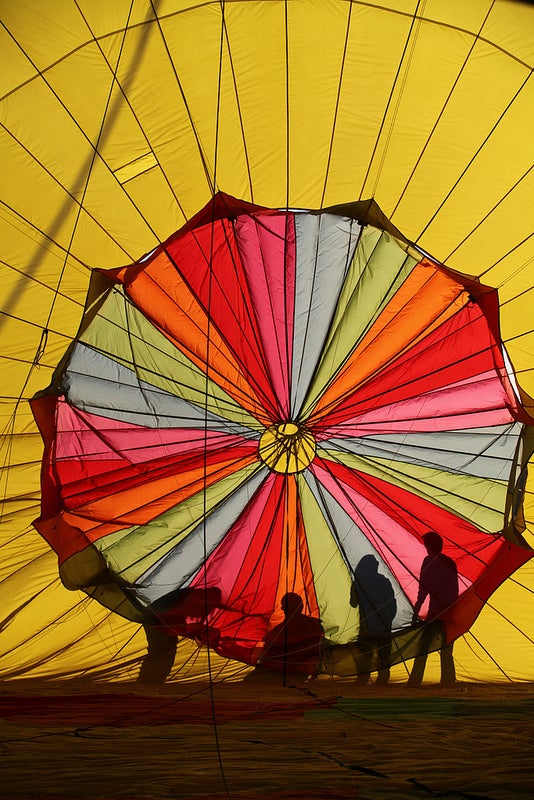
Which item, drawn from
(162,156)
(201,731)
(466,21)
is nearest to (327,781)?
(201,731)

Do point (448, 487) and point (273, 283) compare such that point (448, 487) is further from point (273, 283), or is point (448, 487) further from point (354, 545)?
point (273, 283)

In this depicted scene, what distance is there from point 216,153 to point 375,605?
1975 mm

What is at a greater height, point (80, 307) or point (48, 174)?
point (48, 174)

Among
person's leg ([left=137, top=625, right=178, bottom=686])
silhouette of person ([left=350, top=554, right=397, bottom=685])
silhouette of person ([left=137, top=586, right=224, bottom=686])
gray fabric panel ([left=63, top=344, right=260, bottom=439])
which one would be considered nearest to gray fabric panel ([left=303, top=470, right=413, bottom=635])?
silhouette of person ([left=350, top=554, right=397, bottom=685])

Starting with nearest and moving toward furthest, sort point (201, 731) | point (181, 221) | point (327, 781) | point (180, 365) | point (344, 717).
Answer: point (327, 781) → point (201, 731) → point (344, 717) → point (181, 221) → point (180, 365)

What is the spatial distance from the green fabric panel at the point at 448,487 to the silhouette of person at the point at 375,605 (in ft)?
1.23

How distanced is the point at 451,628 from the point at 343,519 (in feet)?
2.17

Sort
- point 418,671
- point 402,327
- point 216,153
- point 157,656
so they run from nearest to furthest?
point 216,153
point 157,656
point 418,671
point 402,327

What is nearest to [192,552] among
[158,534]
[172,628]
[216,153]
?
[158,534]

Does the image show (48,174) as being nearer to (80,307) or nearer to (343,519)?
(80,307)

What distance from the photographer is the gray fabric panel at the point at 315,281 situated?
11.0 feet

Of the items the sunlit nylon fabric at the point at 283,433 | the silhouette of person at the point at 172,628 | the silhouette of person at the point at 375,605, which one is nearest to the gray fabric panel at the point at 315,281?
the sunlit nylon fabric at the point at 283,433

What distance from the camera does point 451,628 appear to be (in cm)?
341

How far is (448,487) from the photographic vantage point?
11.9 feet
